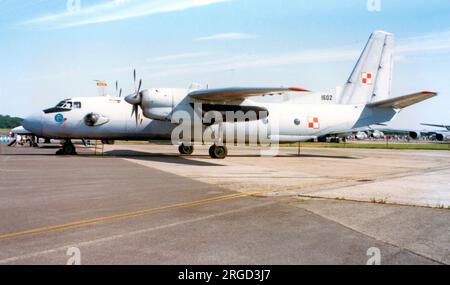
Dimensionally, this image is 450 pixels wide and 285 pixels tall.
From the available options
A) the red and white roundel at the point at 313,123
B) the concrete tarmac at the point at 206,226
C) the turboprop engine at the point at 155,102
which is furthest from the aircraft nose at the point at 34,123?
the red and white roundel at the point at 313,123

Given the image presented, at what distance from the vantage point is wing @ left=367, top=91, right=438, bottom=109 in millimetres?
23156

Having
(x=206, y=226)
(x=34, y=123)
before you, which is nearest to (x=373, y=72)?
(x=34, y=123)

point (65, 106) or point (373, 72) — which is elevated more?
point (373, 72)

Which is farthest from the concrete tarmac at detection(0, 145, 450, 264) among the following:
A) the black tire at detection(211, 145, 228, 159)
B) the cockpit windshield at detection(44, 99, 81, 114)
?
the cockpit windshield at detection(44, 99, 81, 114)

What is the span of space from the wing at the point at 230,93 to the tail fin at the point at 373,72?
377 inches

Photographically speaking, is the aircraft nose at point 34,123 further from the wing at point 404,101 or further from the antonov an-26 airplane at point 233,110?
the wing at point 404,101

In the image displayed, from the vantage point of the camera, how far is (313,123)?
2645 centimetres

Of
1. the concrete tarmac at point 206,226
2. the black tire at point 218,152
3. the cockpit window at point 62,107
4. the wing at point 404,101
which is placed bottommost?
the concrete tarmac at point 206,226

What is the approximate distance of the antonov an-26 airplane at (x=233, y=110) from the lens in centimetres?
2209

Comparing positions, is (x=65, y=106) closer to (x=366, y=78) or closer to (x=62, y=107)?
(x=62, y=107)

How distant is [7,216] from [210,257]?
457 centimetres

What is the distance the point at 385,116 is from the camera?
27406 millimetres

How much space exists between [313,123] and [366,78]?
5.98m
